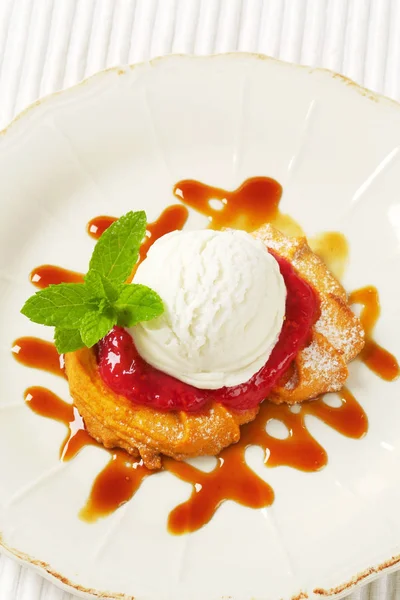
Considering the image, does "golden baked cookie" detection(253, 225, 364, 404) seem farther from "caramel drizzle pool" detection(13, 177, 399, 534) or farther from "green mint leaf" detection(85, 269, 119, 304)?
"green mint leaf" detection(85, 269, 119, 304)

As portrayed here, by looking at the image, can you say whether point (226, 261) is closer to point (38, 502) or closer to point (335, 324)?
point (335, 324)

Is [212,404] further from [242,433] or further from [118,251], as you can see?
[118,251]

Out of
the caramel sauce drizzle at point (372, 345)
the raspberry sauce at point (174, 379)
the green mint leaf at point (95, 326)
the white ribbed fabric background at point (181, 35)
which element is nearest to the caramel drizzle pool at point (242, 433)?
the caramel sauce drizzle at point (372, 345)

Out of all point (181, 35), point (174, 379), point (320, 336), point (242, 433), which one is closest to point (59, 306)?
point (174, 379)

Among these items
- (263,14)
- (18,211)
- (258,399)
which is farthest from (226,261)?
(263,14)

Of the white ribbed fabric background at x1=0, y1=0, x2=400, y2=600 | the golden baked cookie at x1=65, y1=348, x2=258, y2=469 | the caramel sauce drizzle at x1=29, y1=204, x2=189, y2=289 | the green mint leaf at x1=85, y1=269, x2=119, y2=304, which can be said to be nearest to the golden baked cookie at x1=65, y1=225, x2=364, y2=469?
the golden baked cookie at x1=65, y1=348, x2=258, y2=469

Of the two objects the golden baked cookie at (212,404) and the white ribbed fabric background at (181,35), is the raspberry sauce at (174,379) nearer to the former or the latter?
the golden baked cookie at (212,404)
